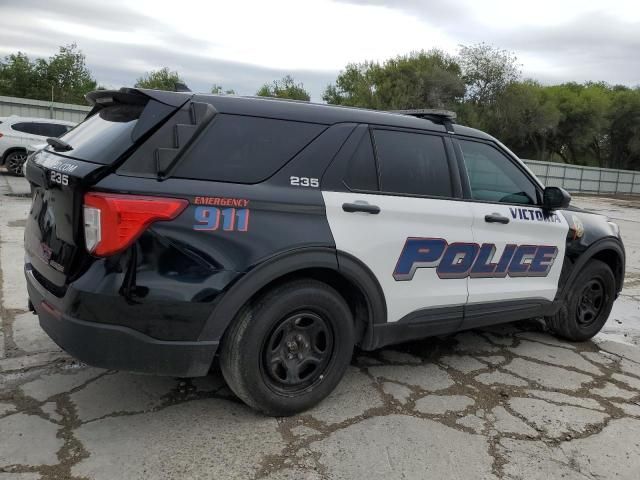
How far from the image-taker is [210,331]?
8.68 ft

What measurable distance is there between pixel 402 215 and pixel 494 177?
1087 mm

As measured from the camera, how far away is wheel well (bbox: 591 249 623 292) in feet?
15.6

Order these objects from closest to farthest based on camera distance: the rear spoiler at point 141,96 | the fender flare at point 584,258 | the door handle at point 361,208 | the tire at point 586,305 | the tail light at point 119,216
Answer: the tail light at point 119,216 < the rear spoiler at point 141,96 < the door handle at point 361,208 < the fender flare at point 584,258 < the tire at point 586,305

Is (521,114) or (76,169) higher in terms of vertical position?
(521,114)

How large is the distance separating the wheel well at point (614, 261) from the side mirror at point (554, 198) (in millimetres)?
930

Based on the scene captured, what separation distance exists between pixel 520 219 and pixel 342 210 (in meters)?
1.60

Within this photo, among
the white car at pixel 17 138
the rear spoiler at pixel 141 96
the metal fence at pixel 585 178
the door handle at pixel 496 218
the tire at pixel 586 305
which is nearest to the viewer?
the rear spoiler at pixel 141 96

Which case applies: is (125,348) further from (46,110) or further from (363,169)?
(46,110)

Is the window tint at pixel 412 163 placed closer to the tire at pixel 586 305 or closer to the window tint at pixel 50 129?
the tire at pixel 586 305

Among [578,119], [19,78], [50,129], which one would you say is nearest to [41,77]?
[19,78]

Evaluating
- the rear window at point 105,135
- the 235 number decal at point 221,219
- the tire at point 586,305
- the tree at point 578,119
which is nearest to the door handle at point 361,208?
the 235 number decal at point 221,219

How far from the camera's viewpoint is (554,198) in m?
4.09

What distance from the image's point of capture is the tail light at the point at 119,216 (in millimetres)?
2455

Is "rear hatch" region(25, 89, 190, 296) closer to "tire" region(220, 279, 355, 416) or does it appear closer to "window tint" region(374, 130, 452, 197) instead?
"tire" region(220, 279, 355, 416)
